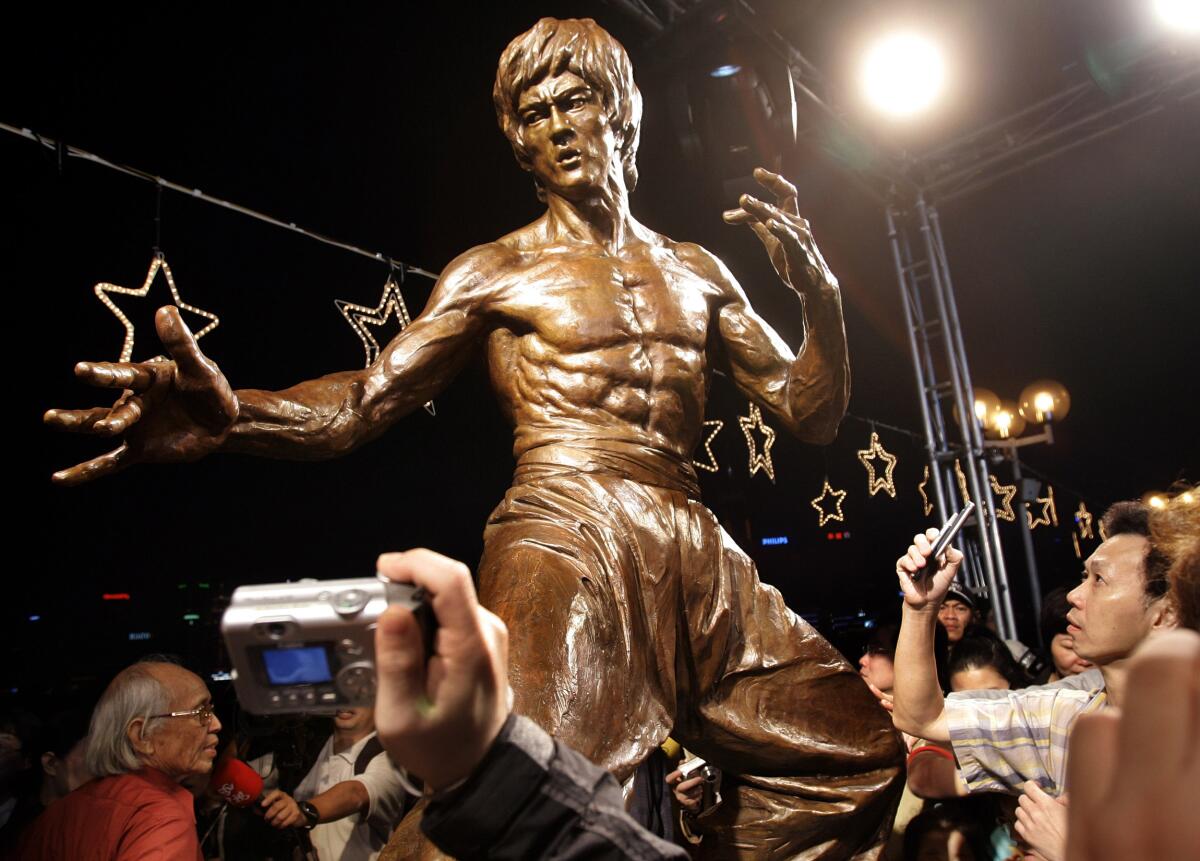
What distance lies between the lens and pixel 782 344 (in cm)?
288

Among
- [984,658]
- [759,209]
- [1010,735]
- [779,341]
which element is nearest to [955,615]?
[984,658]

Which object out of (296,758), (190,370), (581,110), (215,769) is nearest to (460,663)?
(190,370)

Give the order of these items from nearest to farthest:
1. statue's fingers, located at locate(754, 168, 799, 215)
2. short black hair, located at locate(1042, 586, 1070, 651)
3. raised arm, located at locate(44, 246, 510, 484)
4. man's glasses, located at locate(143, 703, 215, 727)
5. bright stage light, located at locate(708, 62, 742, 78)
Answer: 1. raised arm, located at locate(44, 246, 510, 484)
2. statue's fingers, located at locate(754, 168, 799, 215)
3. man's glasses, located at locate(143, 703, 215, 727)
4. short black hair, located at locate(1042, 586, 1070, 651)
5. bright stage light, located at locate(708, 62, 742, 78)

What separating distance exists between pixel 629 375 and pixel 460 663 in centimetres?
172

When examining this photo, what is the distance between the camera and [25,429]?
7.25 m

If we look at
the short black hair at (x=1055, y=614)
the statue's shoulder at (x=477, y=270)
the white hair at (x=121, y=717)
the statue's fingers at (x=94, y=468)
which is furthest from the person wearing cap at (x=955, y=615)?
the statue's fingers at (x=94, y=468)

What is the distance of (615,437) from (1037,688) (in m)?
1.44

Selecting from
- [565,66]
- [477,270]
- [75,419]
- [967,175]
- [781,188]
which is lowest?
[75,419]

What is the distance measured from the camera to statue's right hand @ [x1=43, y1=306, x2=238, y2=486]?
5.90 feet

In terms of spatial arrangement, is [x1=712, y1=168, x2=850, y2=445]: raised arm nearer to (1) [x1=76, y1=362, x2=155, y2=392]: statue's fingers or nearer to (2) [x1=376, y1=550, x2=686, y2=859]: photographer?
(1) [x1=76, y1=362, x2=155, y2=392]: statue's fingers

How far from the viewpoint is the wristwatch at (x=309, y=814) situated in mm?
3402

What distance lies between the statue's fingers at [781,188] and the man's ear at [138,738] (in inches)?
92.5

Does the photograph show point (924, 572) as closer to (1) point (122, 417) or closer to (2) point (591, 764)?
(2) point (591, 764)

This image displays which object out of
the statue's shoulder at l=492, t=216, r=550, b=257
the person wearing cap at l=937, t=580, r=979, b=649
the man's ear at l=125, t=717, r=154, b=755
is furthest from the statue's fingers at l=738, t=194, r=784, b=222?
the person wearing cap at l=937, t=580, r=979, b=649
